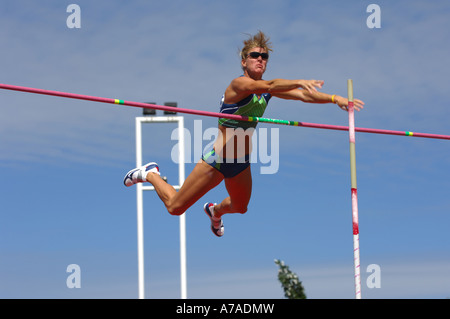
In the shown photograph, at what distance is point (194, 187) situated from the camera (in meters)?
8.45

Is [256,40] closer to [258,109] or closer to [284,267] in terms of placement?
[258,109]

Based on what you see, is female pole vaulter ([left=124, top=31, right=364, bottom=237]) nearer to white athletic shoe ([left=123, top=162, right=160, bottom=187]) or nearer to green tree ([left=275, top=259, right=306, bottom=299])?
white athletic shoe ([left=123, top=162, right=160, bottom=187])

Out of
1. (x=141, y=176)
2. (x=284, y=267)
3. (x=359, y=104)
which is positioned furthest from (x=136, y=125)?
(x=284, y=267)

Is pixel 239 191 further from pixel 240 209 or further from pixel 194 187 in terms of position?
→ pixel 194 187

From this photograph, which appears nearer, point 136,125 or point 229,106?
point 229,106

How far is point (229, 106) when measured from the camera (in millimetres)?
8414

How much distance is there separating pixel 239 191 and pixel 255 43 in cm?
210

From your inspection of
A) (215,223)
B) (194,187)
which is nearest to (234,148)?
(194,187)

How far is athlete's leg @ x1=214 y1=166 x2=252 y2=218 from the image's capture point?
8.51 meters

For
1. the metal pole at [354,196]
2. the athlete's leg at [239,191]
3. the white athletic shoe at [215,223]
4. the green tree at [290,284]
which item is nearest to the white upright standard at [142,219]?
the white athletic shoe at [215,223]

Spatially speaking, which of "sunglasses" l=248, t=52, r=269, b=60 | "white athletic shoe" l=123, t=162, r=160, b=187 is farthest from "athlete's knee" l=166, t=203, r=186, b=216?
"sunglasses" l=248, t=52, r=269, b=60

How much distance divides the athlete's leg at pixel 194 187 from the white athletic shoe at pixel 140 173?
888 millimetres

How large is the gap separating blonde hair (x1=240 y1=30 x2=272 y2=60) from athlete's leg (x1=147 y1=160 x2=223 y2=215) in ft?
5.36
